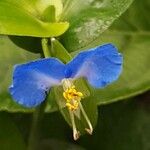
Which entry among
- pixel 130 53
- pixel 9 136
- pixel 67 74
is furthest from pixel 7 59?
pixel 67 74

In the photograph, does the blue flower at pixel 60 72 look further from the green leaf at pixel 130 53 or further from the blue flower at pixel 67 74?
the green leaf at pixel 130 53

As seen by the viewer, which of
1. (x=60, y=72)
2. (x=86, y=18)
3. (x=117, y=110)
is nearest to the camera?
(x=60, y=72)

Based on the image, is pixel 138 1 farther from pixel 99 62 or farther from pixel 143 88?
pixel 99 62

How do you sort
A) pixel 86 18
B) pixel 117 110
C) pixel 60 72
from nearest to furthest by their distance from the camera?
pixel 60 72
pixel 86 18
pixel 117 110

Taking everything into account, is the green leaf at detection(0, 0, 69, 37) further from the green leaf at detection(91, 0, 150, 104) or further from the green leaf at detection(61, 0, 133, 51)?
the green leaf at detection(91, 0, 150, 104)

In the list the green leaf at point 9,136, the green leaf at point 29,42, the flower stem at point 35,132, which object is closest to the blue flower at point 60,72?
the green leaf at point 29,42

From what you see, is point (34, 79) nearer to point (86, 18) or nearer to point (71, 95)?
point (71, 95)

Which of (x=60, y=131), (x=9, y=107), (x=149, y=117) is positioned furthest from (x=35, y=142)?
(x=149, y=117)
